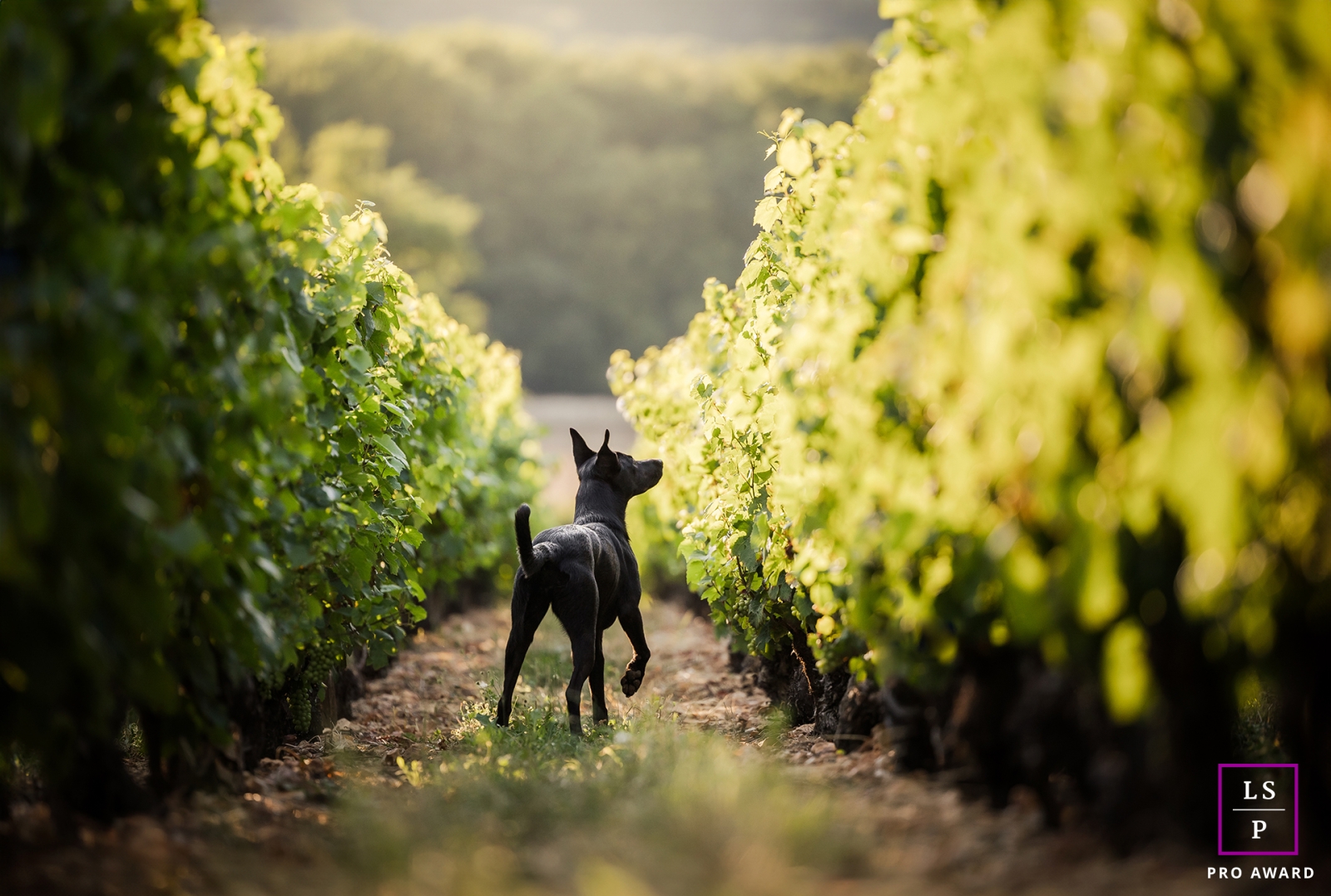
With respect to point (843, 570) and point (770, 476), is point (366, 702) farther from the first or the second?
point (843, 570)

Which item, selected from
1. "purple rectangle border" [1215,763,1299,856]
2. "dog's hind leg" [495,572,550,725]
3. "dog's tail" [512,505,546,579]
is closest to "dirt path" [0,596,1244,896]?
"purple rectangle border" [1215,763,1299,856]

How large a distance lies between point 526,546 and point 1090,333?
364cm

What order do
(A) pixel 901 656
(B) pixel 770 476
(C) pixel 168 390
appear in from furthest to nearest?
1. (B) pixel 770 476
2. (A) pixel 901 656
3. (C) pixel 168 390

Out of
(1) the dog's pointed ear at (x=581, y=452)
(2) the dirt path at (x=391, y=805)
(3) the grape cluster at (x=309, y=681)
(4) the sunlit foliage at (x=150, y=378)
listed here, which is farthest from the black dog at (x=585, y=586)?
(4) the sunlit foliage at (x=150, y=378)

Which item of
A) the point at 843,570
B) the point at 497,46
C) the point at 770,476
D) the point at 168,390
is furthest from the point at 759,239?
the point at 497,46

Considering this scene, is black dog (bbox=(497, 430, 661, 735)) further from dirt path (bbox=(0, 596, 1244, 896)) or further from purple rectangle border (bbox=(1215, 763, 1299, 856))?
purple rectangle border (bbox=(1215, 763, 1299, 856))

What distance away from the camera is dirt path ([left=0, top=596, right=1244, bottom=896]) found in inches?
119

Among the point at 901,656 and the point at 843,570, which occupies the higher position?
the point at 843,570

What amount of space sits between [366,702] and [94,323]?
524 cm

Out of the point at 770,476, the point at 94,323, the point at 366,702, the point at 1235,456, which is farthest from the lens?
the point at 366,702

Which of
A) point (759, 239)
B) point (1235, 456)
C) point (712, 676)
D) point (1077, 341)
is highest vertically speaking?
point (759, 239)

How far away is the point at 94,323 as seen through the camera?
286cm

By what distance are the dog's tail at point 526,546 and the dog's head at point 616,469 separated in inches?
56.6

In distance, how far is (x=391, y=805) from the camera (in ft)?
13.6
